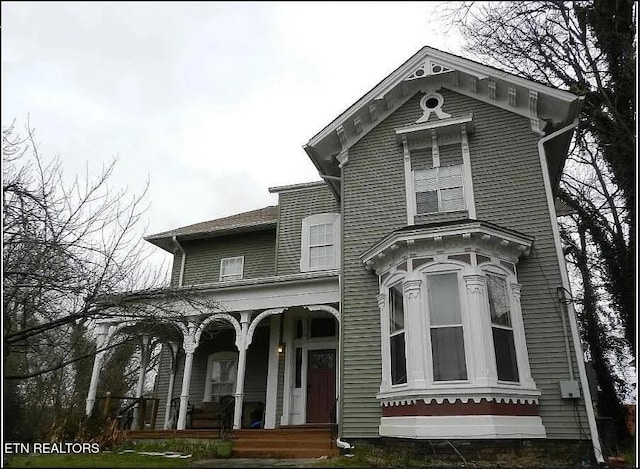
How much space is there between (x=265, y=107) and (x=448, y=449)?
A: 1692 centimetres

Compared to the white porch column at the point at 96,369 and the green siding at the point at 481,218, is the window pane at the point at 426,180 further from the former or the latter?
the white porch column at the point at 96,369

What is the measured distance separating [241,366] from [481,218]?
5.92 meters

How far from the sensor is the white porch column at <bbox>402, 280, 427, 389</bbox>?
26.7 ft

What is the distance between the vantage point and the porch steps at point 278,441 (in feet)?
28.2

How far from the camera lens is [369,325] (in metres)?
9.65

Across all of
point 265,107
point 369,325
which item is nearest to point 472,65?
point 369,325

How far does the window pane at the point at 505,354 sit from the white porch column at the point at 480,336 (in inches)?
8.1

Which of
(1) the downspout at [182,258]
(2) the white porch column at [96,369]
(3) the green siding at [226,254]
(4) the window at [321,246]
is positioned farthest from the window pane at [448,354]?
(1) the downspout at [182,258]

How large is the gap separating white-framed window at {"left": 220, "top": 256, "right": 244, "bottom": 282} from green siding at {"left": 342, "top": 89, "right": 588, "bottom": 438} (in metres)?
5.01

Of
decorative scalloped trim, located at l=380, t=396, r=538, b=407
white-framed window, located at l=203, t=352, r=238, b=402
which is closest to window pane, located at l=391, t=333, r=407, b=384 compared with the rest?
decorative scalloped trim, located at l=380, t=396, r=538, b=407

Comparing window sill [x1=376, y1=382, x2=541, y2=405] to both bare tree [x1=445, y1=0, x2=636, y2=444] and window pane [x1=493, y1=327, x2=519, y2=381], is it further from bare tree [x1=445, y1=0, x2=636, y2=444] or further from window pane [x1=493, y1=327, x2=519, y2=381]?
bare tree [x1=445, y1=0, x2=636, y2=444]

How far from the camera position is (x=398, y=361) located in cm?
878

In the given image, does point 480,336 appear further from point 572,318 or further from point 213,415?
point 213,415

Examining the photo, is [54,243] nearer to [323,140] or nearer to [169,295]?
[169,295]
